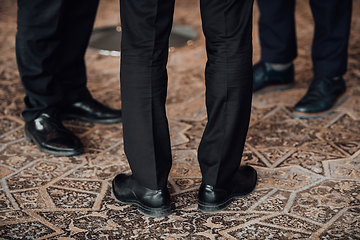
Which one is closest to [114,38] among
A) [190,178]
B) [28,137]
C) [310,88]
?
[28,137]

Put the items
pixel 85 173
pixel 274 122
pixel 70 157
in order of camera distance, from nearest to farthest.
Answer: pixel 85 173 → pixel 70 157 → pixel 274 122

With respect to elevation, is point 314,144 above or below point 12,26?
below

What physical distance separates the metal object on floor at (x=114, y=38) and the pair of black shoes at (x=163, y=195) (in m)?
1.50

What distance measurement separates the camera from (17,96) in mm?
2105

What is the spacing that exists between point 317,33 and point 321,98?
32 cm

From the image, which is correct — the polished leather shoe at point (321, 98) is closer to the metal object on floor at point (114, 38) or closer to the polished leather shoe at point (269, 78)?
the polished leather shoe at point (269, 78)

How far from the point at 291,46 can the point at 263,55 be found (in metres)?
0.15

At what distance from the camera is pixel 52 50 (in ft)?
5.27

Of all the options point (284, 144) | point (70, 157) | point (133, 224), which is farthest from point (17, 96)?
point (284, 144)

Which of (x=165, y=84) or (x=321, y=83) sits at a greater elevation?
(x=165, y=84)

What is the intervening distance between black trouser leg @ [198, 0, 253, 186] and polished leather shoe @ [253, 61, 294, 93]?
39.8 inches

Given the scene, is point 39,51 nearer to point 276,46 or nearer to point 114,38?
point 276,46

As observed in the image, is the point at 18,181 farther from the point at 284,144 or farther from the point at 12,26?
the point at 12,26

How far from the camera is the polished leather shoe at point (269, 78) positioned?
7.16 ft
